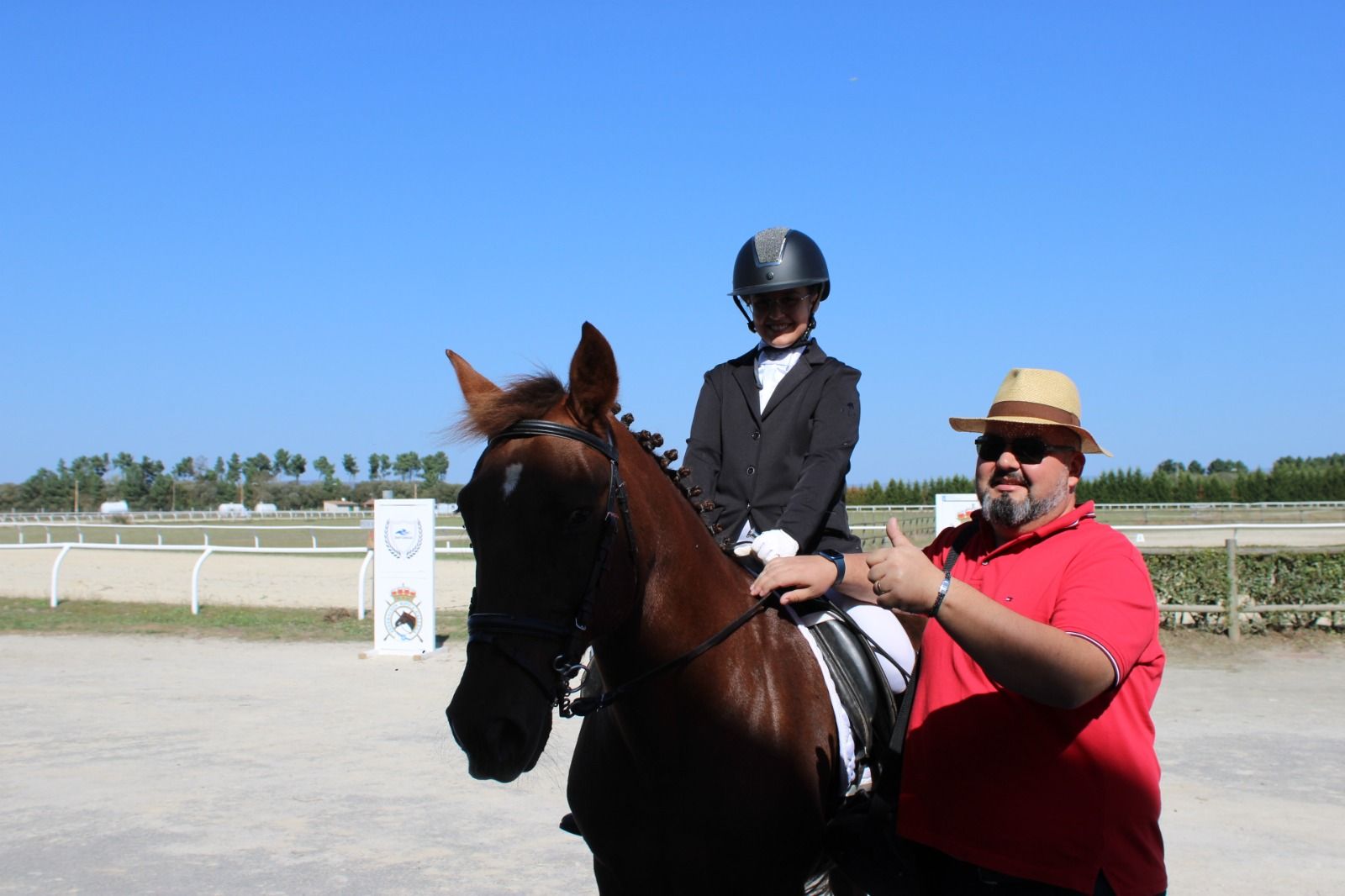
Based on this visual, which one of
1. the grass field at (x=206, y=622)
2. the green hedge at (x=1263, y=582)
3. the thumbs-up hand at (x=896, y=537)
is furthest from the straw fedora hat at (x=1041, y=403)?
the grass field at (x=206, y=622)

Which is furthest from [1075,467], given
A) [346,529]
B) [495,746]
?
[346,529]

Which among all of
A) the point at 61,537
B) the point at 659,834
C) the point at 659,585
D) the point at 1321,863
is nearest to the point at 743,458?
the point at 659,585

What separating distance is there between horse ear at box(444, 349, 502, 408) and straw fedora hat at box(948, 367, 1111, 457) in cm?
135

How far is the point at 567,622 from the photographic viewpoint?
97.3 inches

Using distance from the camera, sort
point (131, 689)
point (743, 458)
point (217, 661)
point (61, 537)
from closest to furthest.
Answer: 1. point (743, 458)
2. point (131, 689)
3. point (217, 661)
4. point (61, 537)

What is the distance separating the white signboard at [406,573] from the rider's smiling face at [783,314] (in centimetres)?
988

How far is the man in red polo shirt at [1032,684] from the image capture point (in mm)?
2164

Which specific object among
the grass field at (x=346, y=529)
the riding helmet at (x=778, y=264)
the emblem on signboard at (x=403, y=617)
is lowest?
the grass field at (x=346, y=529)

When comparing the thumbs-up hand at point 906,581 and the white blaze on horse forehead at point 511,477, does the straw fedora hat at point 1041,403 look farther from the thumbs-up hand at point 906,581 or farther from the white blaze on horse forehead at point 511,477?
the white blaze on horse forehead at point 511,477

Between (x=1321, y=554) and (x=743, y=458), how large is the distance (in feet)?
45.2

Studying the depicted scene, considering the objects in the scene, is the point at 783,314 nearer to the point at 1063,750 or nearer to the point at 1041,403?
the point at 1041,403

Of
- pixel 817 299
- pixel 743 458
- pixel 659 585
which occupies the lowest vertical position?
pixel 659 585

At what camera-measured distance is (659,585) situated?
9.52 ft

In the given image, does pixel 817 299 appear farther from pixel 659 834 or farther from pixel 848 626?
pixel 659 834
